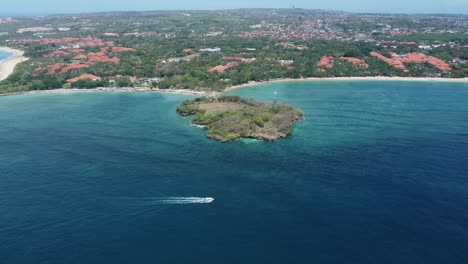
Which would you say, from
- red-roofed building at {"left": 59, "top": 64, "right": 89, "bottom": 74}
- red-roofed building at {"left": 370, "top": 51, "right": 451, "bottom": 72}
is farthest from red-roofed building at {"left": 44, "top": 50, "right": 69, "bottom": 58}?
red-roofed building at {"left": 370, "top": 51, "right": 451, "bottom": 72}

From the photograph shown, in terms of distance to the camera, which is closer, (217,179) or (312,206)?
(312,206)

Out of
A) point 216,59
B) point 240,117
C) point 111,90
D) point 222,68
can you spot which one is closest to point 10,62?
point 111,90

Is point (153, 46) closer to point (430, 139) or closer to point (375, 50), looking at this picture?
point (375, 50)

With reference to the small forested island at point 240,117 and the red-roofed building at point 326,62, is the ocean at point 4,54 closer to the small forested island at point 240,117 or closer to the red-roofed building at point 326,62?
the small forested island at point 240,117

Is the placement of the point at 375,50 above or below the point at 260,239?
above

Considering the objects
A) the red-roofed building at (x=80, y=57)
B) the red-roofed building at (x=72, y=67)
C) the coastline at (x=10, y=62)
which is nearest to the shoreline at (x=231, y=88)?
the red-roofed building at (x=72, y=67)

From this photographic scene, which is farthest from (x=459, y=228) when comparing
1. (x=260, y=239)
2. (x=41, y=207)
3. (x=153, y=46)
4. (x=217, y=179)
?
(x=153, y=46)

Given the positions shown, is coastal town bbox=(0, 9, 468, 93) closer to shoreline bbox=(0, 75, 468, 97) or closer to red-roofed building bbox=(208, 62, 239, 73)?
red-roofed building bbox=(208, 62, 239, 73)
